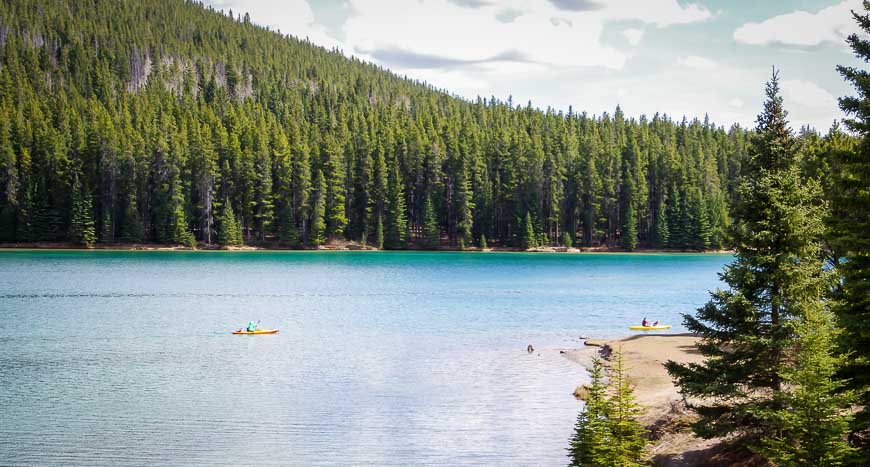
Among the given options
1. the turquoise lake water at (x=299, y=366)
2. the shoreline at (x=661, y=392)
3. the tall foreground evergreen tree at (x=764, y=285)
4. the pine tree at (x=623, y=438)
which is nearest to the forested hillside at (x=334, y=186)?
the turquoise lake water at (x=299, y=366)

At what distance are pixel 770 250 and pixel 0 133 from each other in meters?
148

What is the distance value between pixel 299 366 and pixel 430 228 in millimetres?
102296

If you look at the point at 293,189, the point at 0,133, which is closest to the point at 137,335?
the point at 293,189

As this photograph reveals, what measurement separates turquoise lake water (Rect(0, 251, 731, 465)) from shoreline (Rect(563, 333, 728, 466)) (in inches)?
103

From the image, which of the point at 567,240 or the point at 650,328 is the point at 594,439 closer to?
the point at 650,328

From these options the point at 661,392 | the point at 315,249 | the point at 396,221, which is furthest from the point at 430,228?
the point at 661,392

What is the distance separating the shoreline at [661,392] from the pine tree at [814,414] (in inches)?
103

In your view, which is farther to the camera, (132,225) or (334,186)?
(334,186)

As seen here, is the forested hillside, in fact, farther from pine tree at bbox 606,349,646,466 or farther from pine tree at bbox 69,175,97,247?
pine tree at bbox 606,349,646,466

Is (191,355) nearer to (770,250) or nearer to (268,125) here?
(770,250)

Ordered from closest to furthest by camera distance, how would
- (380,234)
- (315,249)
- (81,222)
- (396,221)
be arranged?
(81,222) → (315,249) → (380,234) → (396,221)

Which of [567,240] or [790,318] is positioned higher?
[567,240]

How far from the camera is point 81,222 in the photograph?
5049 inches

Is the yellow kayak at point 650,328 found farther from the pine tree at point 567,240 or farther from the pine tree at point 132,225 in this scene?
the pine tree at point 132,225
